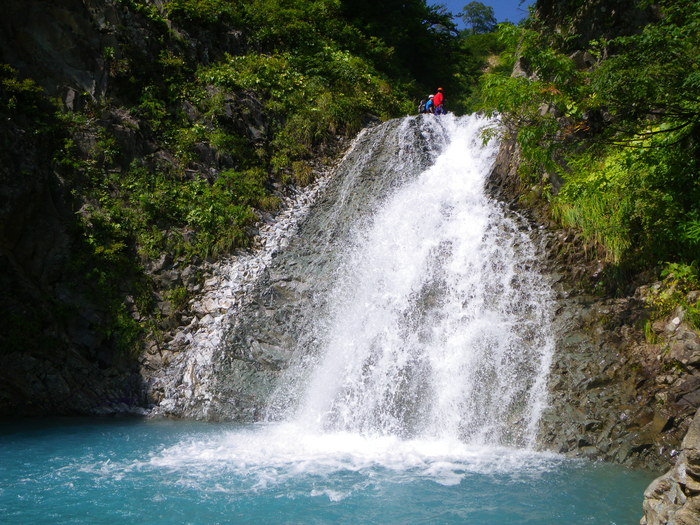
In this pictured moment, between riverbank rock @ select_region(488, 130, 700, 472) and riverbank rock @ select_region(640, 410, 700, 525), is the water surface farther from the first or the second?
riverbank rock @ select_region(640, 410, 700, 525)

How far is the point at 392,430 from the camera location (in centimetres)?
778

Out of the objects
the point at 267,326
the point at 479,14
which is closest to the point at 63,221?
the point at 267,326

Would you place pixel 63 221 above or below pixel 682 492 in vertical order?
above

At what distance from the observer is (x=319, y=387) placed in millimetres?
8789

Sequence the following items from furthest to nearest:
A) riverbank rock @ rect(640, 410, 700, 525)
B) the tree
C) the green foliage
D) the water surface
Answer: the tree, the green foliage, the water surface, riverbank rock @ rect(640, 410, 700, 525)

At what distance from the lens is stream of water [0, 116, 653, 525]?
17.3 ft

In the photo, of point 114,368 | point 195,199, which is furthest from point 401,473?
point 195,199

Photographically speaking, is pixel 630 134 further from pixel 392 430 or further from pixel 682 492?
pixel 392 430

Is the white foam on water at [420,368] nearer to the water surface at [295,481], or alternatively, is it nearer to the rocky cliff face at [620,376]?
the water surface at [295,481]

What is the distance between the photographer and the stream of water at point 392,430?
526 cm

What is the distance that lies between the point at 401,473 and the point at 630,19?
9.76 m

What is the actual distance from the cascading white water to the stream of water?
3cm

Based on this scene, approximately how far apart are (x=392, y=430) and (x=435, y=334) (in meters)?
1.84

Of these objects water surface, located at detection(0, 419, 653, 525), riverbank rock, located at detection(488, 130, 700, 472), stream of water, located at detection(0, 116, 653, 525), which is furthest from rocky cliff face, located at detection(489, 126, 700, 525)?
water surface, located at detection(0, 419, 653, 525)
